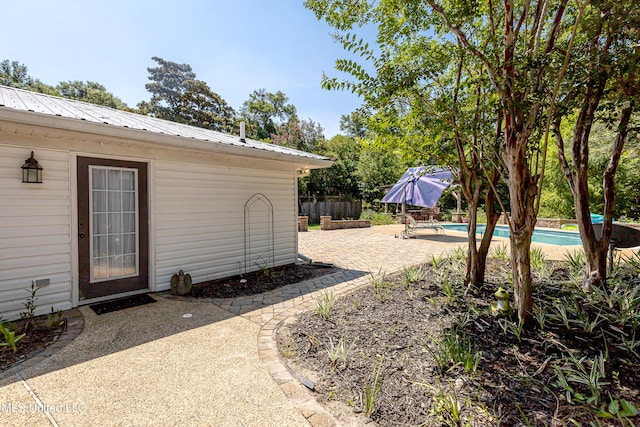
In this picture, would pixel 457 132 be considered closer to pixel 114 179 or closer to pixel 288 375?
pixel 288 375

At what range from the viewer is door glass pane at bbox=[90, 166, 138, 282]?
4539 millimetres

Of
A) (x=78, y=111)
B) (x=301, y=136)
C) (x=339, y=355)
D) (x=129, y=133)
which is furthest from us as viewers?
(x=301, y=136)

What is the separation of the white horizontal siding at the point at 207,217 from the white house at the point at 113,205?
19mm

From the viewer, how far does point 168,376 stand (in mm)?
2668

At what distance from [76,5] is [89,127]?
19.1ft

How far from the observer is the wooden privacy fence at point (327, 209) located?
19453 mm

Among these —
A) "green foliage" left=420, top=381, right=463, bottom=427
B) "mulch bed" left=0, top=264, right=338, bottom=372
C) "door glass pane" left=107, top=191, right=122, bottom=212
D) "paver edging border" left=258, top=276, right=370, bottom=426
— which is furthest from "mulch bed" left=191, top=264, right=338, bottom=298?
"green foliage" left=420, top=381, right=463, bottom=427

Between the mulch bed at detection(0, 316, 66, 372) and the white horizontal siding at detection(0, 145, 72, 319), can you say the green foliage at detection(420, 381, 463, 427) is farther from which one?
the white horizontal siding at detection(0, 145, 72, 319)

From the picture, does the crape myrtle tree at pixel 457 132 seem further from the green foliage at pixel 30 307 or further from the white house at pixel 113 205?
the green foliage at pixel 30 307

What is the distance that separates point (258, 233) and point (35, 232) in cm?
365

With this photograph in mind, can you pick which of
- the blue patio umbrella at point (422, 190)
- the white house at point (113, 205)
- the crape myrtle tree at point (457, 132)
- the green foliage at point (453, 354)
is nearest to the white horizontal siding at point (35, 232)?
the white house at point (113, 205)

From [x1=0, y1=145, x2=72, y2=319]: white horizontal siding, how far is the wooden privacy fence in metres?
15.3

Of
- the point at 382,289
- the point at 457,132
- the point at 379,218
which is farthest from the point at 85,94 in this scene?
the point at 457,132

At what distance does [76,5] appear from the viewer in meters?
7.14
